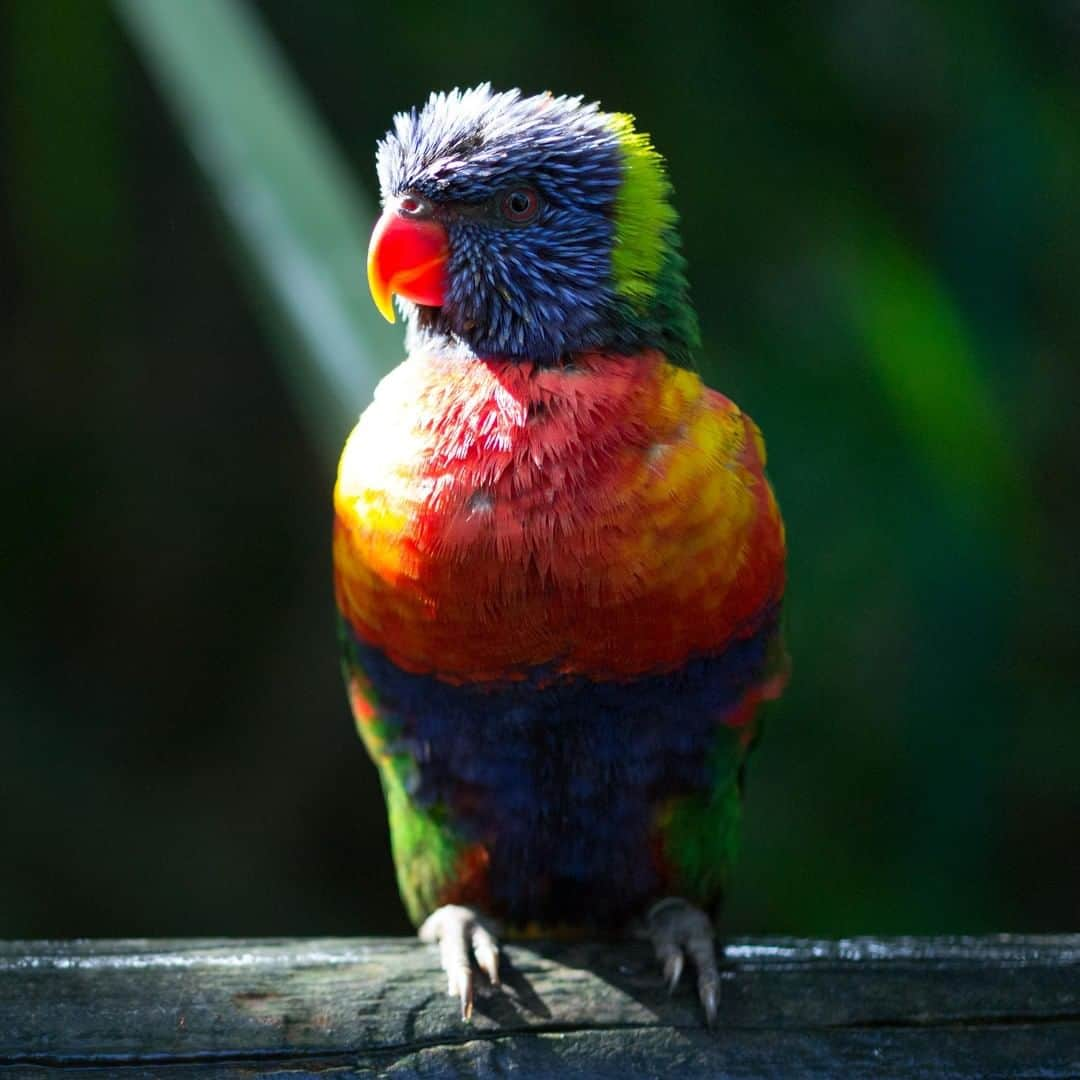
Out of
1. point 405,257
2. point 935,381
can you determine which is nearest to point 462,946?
point 405,257

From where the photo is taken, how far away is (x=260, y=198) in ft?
6.15

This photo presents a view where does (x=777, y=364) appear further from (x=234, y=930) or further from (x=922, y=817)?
(x=234, y=930)

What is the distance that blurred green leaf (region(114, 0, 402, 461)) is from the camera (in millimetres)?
1817

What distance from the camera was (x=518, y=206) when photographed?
1.60m

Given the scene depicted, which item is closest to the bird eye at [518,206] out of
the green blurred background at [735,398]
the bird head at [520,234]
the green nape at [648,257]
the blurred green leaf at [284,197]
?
the bird head at [520,234]

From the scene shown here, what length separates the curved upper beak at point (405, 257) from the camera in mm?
1569

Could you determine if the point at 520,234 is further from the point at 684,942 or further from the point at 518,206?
the point at 684,942

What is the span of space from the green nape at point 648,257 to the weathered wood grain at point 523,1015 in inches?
30.5

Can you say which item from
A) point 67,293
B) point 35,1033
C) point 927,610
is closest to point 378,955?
point 35,1033

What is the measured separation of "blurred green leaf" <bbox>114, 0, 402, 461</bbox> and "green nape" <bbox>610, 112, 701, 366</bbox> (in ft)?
1.31

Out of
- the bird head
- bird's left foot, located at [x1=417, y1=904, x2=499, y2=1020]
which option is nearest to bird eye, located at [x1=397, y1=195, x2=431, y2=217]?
the bird head

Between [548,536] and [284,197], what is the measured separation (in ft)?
2.42

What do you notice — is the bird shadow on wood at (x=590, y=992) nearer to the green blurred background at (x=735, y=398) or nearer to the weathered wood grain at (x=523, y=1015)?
the weathered wood grain at (x=523, y=1015)

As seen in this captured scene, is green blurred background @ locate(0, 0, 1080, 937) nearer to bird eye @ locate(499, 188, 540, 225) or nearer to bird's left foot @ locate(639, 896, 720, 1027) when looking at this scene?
bird eye @ locate(499, 188, 540, 225)
